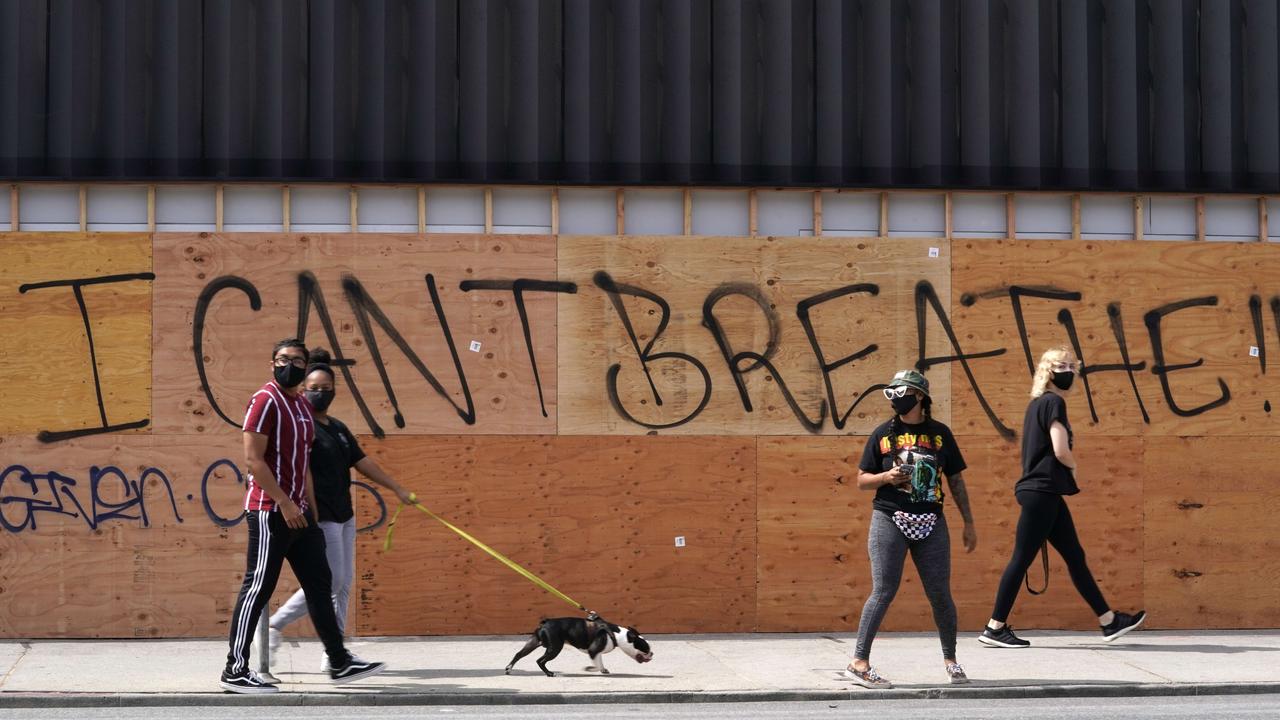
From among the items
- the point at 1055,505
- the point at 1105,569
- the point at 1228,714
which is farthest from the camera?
the point at 1105,569

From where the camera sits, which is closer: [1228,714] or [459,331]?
[1228,714]

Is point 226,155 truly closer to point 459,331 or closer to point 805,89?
point 459,331

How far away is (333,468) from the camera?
897cm

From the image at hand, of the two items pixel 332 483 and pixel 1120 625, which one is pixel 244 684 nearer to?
pixel 332 483

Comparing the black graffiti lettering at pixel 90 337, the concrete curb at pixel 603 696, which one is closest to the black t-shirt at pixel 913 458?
the concrete curb at pixel 603 696

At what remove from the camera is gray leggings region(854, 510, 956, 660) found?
28.0ft

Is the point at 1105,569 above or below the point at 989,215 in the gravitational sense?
below

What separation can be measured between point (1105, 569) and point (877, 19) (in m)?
4.20

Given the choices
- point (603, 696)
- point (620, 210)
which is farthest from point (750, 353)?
point (603, 696)

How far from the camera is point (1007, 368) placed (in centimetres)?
1081

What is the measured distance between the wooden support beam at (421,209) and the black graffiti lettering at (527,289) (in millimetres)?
506

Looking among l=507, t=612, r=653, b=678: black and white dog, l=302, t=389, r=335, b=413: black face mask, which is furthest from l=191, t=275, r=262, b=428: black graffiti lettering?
l=507, t=612, r=653, b=678: black and white dog

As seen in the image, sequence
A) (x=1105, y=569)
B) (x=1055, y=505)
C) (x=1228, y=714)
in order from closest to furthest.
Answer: (x=1228, y=714) < (x=1055, y=505) < (x=1105, y=569)

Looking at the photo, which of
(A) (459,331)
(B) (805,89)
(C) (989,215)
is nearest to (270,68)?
(A) (459,331)
